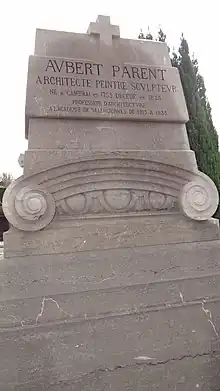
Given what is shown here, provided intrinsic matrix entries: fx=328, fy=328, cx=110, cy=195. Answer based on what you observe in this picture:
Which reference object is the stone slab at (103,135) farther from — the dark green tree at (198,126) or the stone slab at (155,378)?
the dark green tree at (198,126)

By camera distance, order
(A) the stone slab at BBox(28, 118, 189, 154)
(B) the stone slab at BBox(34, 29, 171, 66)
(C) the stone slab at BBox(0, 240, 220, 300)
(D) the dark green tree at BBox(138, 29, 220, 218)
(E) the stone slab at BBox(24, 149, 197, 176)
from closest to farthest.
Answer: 1. (C) the stone slab at BBox(0, 240, 220, 300)
2. (E) the stone slab at BBox(24, 149, 197, 176)
3. (A) the stone slab at BBox(28, 118, 189, 154)
4. (B) the stone slab at BBox(34, 29, 171, 66)
5. (D) the dark green tree at BBox(138, 29, 220, 218)

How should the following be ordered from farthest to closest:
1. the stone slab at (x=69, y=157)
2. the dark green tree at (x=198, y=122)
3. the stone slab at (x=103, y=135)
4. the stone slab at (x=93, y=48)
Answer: the dark green tree at (x=198, y=122), the stone slab at (x=93, y=48), the stone slab at (x=103, y=135), the stone slab at (x=69, y=157)

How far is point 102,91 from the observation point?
311cm

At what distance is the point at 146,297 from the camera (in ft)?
9.08

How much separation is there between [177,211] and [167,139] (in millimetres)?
717

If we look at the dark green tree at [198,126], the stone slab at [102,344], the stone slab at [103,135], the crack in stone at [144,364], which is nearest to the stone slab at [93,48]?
the stone slab at [103,135]

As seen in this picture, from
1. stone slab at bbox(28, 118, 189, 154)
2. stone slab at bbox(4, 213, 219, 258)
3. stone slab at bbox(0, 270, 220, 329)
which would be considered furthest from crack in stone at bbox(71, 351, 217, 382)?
stone slab at bbox(28, 118, 189, 154)

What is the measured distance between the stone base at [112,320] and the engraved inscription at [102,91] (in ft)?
4.24

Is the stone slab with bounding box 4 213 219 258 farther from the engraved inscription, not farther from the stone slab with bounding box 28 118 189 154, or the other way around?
the engraved inscription

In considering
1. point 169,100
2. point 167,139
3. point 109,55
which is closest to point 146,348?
point 167,139

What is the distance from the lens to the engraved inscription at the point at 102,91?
2963 millimetres

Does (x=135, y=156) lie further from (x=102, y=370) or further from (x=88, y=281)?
(x=102, y=370)

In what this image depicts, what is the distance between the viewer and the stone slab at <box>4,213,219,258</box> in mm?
2648

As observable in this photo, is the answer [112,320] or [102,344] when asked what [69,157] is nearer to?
[112,320]
